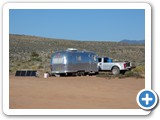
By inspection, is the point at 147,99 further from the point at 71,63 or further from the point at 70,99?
the point at 71,63

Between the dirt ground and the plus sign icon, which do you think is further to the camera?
the dirt ground

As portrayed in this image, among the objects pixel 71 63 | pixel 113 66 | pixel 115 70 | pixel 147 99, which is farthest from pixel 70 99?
pixel 113 66

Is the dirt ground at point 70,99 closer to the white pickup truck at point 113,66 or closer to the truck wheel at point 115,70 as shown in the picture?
the truck wheel at point 115,70

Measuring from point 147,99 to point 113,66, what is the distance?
620 inches

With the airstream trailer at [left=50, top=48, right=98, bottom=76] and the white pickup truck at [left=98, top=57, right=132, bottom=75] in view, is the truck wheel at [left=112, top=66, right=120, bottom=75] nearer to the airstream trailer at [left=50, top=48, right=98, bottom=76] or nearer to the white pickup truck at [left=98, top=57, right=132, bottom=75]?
the white pickup truck at [left=98, top=57, right=132, bottom=75]

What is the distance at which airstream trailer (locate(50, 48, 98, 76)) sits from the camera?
19.8 meters

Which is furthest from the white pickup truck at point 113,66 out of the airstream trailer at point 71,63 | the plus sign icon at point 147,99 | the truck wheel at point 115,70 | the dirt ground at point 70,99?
the plus sign icon at point 147,99

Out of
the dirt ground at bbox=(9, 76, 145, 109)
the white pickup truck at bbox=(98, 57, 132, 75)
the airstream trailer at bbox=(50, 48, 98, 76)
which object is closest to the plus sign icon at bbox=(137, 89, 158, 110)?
the dirt ground at bbox=(9, 76, 145, 109)

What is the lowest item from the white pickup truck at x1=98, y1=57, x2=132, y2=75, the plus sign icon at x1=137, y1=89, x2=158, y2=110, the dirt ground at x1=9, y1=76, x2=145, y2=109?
the dirt ground at x1=9, y1=76, x2=145, y2=109

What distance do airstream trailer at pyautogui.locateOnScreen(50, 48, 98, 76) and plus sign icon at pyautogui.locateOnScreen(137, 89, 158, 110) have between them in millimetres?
12557

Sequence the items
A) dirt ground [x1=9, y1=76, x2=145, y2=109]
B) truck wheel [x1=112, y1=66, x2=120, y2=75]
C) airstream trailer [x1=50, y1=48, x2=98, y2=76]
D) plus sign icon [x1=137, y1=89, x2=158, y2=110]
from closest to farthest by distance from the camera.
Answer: plus sign icon [x1=137, y1=89, x2=158, y2=110] → dirt ground [x1=9, y1=76, x2=145, y2=109] → airstream trailer [x1=50, y1=48, x2=98, y2=76] → truck wheel [x1=112, y1=66, x2=120, y2=75]

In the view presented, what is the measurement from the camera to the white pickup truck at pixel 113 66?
889 inches

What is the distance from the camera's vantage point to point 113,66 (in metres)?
22.9
